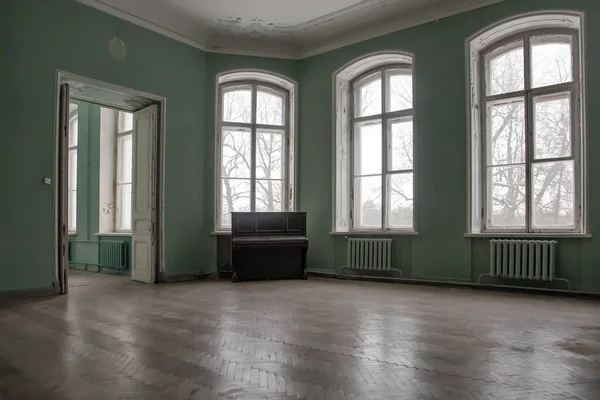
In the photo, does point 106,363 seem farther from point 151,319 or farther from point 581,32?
point 581,32

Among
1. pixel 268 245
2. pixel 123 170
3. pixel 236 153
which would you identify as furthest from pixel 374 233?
pixel 123 170

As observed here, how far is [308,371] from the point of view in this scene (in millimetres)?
2846

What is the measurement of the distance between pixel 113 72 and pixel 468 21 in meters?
4.92

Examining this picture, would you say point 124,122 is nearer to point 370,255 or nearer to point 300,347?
point 370,255

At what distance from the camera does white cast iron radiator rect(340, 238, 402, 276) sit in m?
7.38

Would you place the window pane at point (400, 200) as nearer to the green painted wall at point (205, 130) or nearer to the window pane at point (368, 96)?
the green painted wall at point (205, 130)

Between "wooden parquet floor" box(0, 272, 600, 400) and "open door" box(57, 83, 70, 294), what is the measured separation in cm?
41

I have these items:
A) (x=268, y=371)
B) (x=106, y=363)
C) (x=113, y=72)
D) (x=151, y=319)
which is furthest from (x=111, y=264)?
(x=268, y=371)

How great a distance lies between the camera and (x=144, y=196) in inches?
298

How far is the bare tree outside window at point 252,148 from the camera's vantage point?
8406 millimetres

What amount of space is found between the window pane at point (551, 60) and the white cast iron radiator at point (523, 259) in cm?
213

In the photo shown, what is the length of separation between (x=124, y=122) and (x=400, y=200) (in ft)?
18.4

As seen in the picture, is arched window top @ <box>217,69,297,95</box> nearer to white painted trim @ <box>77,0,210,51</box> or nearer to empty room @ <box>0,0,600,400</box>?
empty room @ <box>0,0,600,400</box>

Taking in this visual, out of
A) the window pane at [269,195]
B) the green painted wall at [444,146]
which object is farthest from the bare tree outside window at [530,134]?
the window pane at [269,195]
